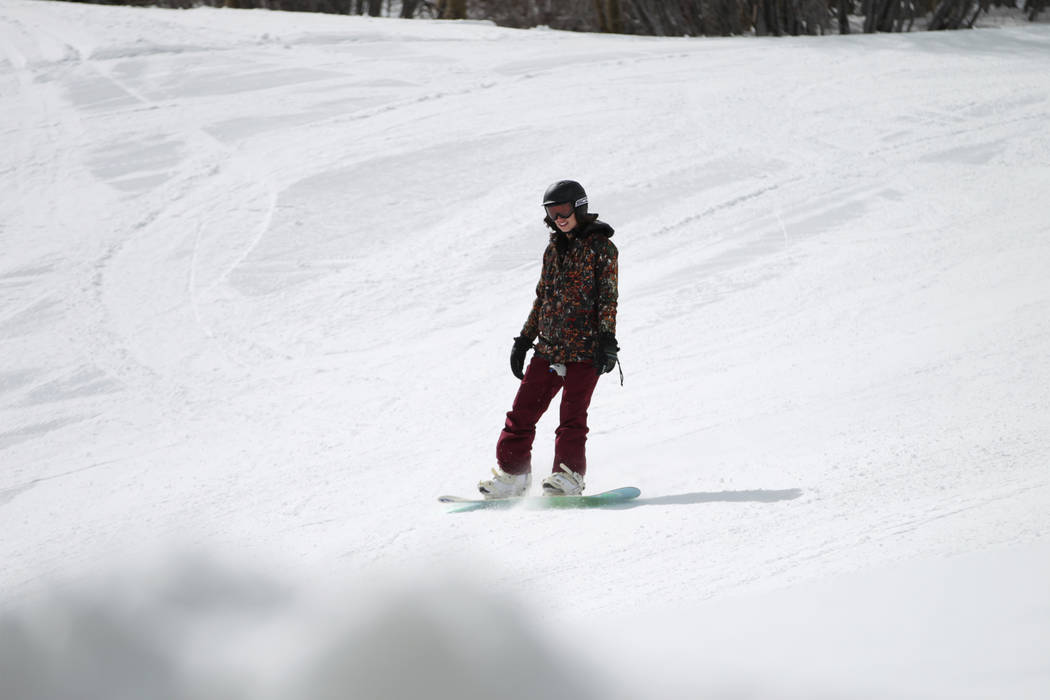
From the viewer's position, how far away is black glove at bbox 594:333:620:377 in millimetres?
4242

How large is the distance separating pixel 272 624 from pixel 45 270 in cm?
587

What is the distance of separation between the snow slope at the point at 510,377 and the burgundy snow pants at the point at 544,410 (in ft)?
0.87

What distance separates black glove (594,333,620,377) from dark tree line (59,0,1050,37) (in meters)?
17.2

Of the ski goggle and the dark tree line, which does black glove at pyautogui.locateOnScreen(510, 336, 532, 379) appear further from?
the dark tree line

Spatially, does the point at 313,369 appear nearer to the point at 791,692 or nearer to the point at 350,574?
the point at 350,574

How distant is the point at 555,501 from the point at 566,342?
683 mm

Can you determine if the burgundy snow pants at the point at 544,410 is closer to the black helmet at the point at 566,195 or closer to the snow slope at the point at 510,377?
the snow slope at the point at 510,377

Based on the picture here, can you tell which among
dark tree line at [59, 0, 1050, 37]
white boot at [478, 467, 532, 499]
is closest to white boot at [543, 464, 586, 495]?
white boot at [478, 467, 532, 499]

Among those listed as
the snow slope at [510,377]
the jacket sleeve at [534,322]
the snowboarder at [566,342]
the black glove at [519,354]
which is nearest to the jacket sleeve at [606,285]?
the snowboarder at [566,342]

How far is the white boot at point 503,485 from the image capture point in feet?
14.8

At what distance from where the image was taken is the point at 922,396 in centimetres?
498

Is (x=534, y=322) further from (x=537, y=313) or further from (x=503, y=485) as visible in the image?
(x=503, y=485)

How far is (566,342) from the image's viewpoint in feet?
14.3

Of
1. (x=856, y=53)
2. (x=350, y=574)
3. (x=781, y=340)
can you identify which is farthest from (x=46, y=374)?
(x=856, y=53)
